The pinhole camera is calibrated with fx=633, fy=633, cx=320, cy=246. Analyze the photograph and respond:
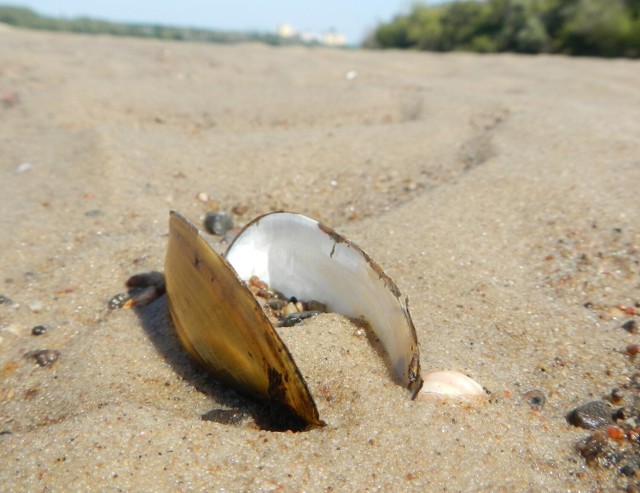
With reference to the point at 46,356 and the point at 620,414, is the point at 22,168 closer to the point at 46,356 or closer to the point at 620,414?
the point at 46,356

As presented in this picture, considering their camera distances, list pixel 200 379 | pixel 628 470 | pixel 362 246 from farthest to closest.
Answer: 1. pixel 362 246
2. pixel 200 379
3. pixel 628 470

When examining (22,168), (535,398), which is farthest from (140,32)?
(535,398)

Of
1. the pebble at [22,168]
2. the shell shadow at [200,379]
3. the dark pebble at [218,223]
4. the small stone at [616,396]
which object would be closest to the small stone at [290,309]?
the shell shadow at [200,379]

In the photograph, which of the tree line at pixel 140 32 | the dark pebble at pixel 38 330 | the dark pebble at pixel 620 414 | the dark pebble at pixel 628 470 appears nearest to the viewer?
the dark pebble at pixel 628 470

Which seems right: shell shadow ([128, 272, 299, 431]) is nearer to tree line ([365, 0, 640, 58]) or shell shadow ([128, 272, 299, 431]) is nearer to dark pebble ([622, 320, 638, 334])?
dark pebble ([622, 320, 638, 334])

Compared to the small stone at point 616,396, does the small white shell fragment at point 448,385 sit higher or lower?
higher

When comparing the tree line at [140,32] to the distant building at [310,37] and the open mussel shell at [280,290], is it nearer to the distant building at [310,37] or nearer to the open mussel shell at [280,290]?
the distant building at [310,37]
